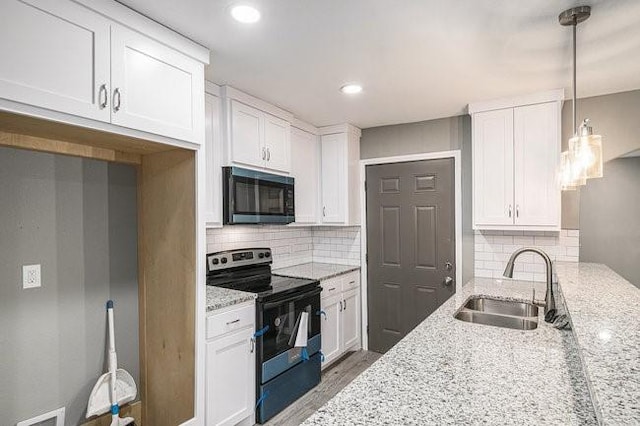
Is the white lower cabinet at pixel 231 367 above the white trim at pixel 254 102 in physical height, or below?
below

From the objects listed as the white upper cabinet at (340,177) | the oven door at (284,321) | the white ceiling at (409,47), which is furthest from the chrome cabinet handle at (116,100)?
the white upper cabinet at (340,177)

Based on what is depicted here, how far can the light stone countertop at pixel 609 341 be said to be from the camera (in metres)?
0.73

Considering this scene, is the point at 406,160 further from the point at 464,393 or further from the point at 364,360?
the point at 464,393

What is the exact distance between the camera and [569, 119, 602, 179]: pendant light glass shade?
1.60 meters

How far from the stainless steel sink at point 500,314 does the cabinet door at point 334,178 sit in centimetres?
158

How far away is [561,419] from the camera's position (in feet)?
3.09

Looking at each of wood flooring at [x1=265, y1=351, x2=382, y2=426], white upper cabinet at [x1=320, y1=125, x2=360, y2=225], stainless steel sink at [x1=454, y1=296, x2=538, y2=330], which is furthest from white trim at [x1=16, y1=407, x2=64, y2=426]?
white upper cabinet at [x1=320, y1=125, x2=360, y2=225]

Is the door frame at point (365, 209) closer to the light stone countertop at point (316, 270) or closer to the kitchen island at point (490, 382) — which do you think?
the light stone countertop at point (316, 270)

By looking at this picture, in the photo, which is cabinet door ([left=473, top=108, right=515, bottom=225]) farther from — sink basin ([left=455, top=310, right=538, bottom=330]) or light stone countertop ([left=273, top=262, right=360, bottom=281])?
light stone countertop ([left=273, top=262, right=360, bottom=281])

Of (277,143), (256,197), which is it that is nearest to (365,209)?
(277,143)

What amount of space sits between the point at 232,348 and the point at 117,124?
143 cm

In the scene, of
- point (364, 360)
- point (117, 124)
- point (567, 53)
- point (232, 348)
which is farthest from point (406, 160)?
point (117, 124)

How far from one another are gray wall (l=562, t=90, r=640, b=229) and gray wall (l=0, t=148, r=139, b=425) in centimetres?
329

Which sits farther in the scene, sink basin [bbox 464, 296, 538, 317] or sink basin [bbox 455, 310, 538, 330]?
sink basin [bbox 464, 296, 538, 317]
